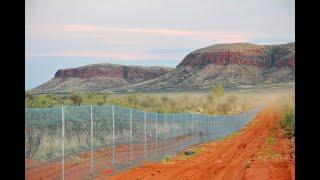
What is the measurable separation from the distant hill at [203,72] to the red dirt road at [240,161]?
159 cm

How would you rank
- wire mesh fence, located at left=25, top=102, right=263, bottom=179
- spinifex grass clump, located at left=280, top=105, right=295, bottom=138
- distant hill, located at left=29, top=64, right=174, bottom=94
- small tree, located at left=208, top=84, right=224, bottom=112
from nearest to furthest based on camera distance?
wire mesh fence, located at left=25, top=102, right=263, bottom=179 → distant hill, located at left=29, top=64, right=174, bottom=94 → spinifex grass clump, located at left=280, top=105, right=295, bottom=138 → small tree, located at left=208, top=84, right=224, bottom=112

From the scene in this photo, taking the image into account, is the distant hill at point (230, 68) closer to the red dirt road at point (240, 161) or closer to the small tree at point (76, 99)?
the small tree at point (76, 99)

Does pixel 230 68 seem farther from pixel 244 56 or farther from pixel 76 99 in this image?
pixel 76 99

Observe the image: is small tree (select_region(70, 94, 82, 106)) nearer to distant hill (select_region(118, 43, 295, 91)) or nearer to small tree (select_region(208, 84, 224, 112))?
distant hill (select_region(118, 43, 295, 91))

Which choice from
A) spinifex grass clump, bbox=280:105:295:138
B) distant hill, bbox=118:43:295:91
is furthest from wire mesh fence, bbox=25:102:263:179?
spinifex grass clump, bbox=280:105:295:138

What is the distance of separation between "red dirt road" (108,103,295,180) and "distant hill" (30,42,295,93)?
5.21 feet

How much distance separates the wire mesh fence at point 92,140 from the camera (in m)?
9.05

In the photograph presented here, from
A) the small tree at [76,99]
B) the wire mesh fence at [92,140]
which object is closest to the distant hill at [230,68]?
the wire mesh fence at [92,140]

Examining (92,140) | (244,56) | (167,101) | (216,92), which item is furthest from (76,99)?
(92,140)

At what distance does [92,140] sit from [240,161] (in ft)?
15.2

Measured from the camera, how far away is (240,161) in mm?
12195

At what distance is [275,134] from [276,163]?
14.2ft

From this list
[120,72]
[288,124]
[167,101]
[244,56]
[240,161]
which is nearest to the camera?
[240,161]

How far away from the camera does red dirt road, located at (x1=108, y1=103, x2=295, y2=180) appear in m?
10.2
